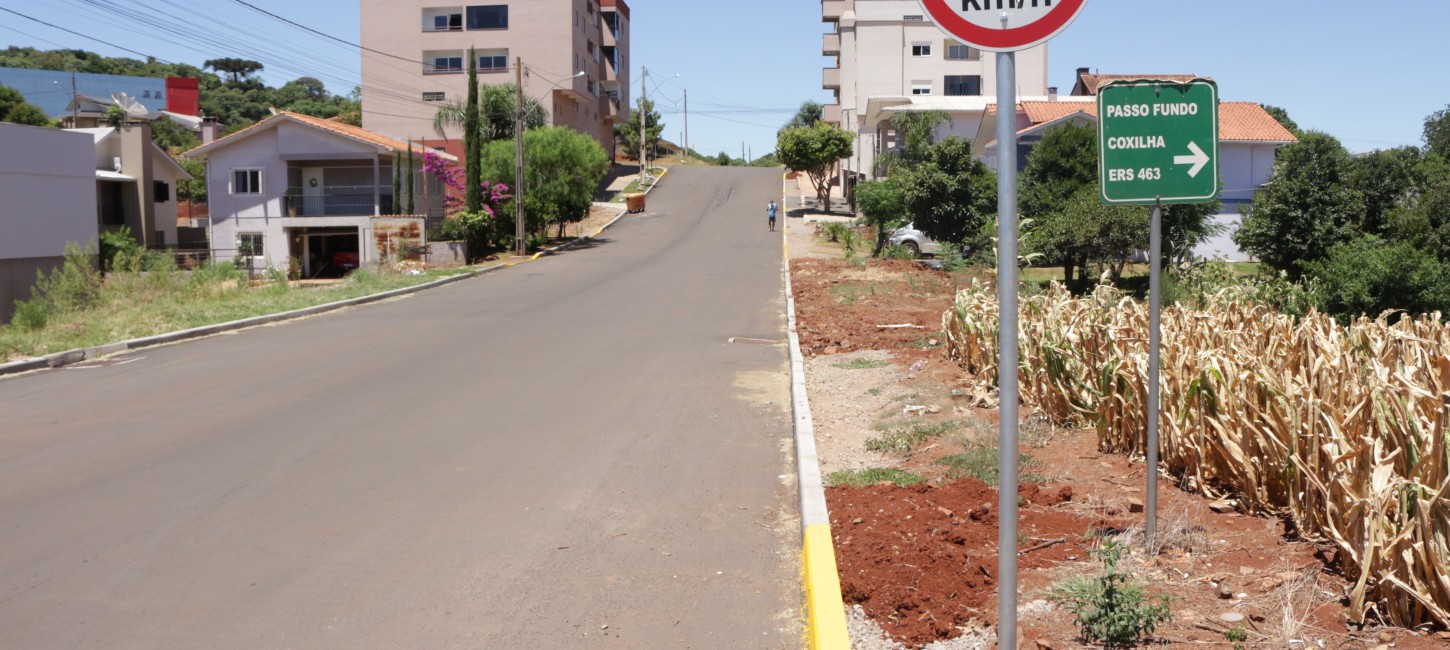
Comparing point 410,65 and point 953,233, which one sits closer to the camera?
point 953,233

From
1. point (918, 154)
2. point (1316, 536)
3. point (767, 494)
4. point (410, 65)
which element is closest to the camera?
point (1316, 536)

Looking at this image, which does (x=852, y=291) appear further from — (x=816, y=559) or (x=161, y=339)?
(x=816, y=559)

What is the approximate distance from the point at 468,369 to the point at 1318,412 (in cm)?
1073

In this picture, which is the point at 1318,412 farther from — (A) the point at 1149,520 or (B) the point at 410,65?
(B) the point at 410,65

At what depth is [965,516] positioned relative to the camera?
668 cm

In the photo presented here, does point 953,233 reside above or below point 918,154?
below

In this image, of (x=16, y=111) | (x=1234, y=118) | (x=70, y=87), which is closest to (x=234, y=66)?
(x=70, y=87)

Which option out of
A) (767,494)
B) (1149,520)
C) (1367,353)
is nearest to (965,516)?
(1149,520)

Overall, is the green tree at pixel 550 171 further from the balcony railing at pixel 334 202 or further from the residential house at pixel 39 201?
the residential house at pixel 39 201

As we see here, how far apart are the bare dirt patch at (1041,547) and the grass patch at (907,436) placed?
0.02 m

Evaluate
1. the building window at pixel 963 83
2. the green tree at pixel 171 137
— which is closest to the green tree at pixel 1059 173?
the building window at pixel 963 83

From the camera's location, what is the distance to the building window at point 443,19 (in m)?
63.0

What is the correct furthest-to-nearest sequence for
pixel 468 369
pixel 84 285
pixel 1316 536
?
pixel 84 285 → pixel 468 369 → pixel 1316 536

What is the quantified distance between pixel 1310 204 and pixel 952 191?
10903mm
